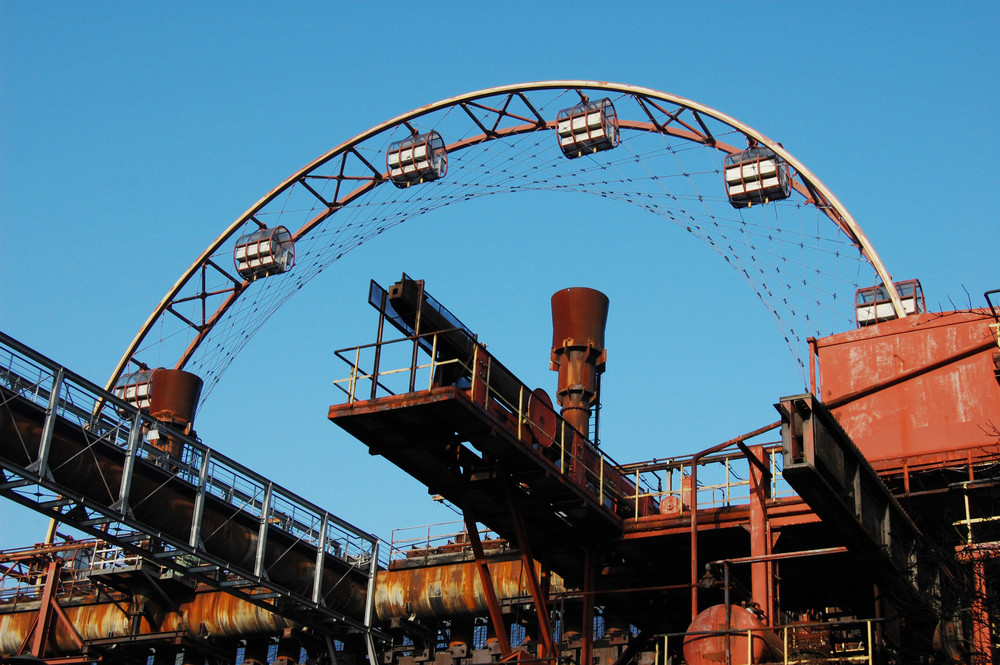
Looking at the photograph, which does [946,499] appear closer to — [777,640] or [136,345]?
[777,640]

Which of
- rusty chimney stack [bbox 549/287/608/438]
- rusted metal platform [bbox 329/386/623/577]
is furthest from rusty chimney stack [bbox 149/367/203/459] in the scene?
rusted metal platform [bbox 329/386/623/577]

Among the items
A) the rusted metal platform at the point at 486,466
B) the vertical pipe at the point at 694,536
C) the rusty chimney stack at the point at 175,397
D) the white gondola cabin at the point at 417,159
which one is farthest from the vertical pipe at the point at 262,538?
the white gondola cabin at the point at 417,159

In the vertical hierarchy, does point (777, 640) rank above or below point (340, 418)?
below

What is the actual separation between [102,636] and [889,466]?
1999 centimetres

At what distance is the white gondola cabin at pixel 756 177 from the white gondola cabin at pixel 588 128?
3.64 metres

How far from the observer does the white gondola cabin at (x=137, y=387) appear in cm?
4034

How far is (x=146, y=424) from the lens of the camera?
2542 cm

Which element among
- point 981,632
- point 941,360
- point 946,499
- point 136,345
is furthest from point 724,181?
point 136,345

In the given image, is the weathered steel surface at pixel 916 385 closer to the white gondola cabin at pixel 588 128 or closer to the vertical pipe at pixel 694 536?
the vertical pipe at pixel 694 536

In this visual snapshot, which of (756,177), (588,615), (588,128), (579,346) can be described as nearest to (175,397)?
(579,346)

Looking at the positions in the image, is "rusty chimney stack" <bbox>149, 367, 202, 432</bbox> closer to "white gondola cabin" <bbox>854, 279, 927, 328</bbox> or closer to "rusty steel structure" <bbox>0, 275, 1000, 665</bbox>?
"rusty steel structure" <bbox>0, 275, 1000, 665</bbox>

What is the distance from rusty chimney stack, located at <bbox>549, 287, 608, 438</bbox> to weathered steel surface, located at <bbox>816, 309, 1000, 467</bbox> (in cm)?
660

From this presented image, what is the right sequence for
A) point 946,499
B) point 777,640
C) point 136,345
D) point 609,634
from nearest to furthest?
point 777,640 < point 946,499 < point 609,634 < point 136,345

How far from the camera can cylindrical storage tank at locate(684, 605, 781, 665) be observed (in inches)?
835
